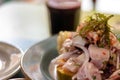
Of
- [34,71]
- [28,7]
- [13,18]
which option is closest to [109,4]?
[28,7]

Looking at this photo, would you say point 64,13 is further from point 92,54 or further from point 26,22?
point 92,54

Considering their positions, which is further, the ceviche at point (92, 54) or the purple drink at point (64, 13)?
the purple drink at point (64, 13)

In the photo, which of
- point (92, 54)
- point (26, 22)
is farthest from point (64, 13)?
point (92, 54)

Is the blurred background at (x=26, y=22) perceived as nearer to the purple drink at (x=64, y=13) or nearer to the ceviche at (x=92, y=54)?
the purple drink at (x=64, y=13)

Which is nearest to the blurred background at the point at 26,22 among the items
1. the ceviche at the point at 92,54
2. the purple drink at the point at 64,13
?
the purple drink at the point at 64,13

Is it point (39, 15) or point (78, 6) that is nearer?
point (78, 6)

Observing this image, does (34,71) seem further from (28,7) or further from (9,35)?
(28,7)

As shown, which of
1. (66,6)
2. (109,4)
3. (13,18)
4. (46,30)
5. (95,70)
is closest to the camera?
(95,70)
